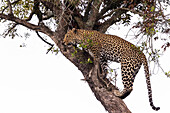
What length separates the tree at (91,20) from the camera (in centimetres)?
542

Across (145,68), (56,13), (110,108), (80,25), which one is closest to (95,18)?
(80,25)

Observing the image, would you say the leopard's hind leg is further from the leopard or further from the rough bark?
the rough bark

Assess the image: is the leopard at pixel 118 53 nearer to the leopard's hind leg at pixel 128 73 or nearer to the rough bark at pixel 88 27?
the leopard's hind leg at pixel 128 73

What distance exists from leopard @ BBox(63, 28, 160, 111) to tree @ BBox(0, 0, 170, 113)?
0.94ft

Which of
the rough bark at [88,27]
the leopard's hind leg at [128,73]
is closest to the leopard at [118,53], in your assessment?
the leopard's hind leg at [128,73]

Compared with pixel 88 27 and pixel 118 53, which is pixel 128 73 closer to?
pixel 118 53

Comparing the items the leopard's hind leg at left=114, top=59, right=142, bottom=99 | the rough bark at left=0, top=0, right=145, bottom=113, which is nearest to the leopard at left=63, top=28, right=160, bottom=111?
the leopard's hind leg at left=114, top=59, right=142, bottom=99

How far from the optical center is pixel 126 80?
5949 millimetres

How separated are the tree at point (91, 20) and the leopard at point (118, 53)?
29cm

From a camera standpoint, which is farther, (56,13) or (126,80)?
(56,13)

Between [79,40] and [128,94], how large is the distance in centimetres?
177

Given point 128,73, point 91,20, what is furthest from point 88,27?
point 128,73

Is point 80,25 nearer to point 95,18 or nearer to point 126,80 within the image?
point 95,18

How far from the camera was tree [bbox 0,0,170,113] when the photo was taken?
17.8 feet
